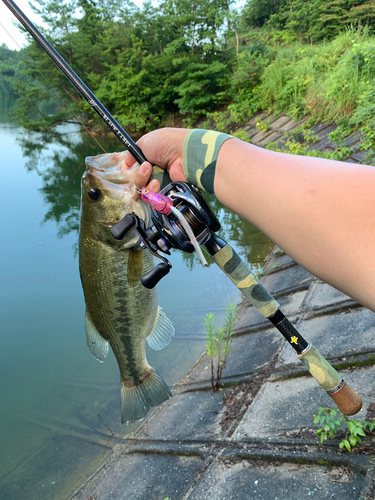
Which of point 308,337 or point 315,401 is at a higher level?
point 315,401

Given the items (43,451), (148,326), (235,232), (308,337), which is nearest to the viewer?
(148,326)

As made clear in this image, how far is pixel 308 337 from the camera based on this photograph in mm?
A: 3164

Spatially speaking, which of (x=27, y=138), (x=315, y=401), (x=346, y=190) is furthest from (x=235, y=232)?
(x=27, y=138)

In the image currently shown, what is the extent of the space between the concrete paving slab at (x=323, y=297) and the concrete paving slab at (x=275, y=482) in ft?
5.84

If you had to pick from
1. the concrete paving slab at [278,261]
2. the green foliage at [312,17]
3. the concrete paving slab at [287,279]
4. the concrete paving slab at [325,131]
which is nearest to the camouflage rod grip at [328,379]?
the concrete paving slab at [287,279]

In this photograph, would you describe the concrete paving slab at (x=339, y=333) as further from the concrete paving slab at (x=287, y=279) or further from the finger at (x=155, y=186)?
the finger at (x=155, y=186)

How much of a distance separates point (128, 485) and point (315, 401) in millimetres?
1518

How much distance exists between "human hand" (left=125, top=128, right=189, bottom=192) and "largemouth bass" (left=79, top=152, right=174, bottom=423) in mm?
331

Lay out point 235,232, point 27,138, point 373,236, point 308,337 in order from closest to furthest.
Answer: point 373,236 < point 308,337 < point 235,232 < point 27,138

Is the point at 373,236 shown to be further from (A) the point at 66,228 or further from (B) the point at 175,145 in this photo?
(A) the point at 66,228

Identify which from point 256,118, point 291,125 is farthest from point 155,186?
point 256,118

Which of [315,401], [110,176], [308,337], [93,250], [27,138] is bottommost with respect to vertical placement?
[308,337]

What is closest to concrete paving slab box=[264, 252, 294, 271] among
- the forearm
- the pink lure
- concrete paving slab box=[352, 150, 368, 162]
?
concrete paving slab box=[352, 150, 368, 162]

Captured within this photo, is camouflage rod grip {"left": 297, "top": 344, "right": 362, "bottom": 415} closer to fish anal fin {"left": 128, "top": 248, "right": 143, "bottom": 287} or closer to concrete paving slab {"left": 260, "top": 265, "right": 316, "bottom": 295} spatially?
fish anal fin {"left": 128, "top": 248, "right": 143, "bottom": 287}
